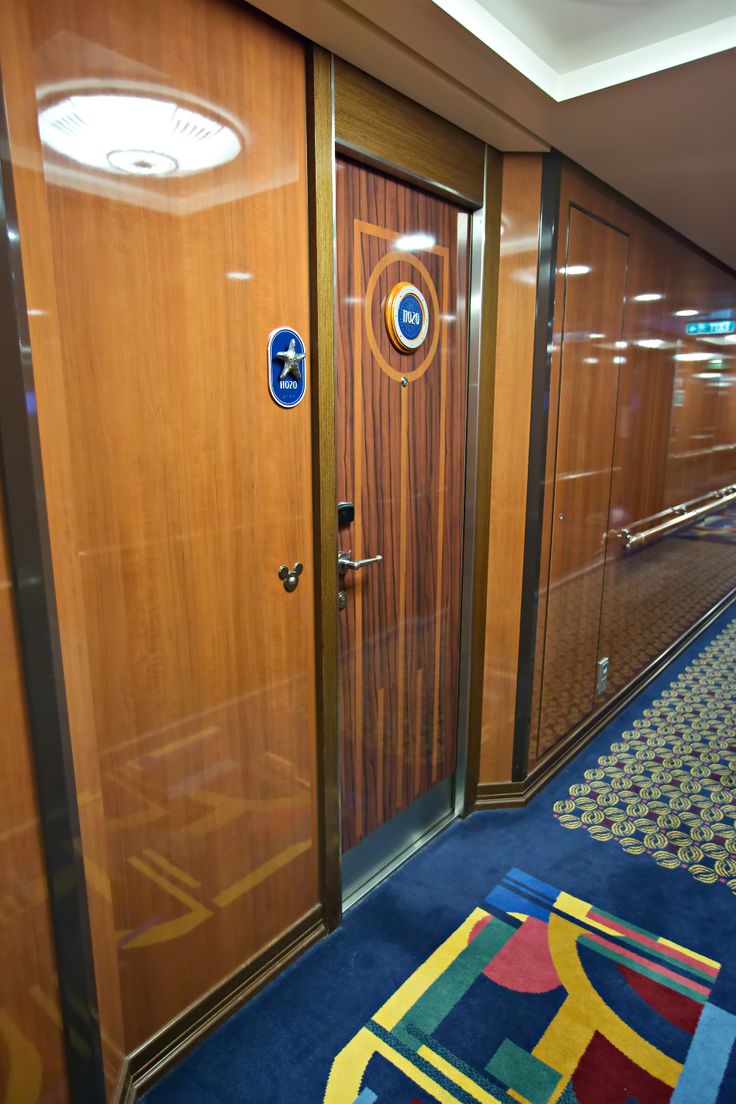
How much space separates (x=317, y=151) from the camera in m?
1.55

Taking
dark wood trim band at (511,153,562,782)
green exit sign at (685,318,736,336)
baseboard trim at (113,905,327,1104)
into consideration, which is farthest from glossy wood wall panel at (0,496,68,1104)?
green exit sign at (685,318,736,336)

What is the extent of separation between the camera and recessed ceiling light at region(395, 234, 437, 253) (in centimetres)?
188

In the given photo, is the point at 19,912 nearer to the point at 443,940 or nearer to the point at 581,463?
the point at 443,940

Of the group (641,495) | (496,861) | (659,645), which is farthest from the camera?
(659,645)

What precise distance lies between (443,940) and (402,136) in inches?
86.2

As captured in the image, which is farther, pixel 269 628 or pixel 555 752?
pixel 555 752

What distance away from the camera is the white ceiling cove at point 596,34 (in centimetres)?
151

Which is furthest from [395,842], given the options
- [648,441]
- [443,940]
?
[648,441]

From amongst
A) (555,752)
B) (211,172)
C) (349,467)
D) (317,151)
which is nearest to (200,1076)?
(349,467)

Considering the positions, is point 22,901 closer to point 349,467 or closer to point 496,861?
point 349,467

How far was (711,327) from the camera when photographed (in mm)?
3854

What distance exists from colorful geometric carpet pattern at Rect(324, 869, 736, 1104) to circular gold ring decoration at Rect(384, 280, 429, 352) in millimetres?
1693

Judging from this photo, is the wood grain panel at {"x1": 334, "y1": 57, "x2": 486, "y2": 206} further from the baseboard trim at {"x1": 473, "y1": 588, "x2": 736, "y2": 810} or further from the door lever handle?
the baseboard trim at {"x1": 473, "y1": 588, "x2": 736, "y2": 810}

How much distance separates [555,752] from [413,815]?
31.0 inches
